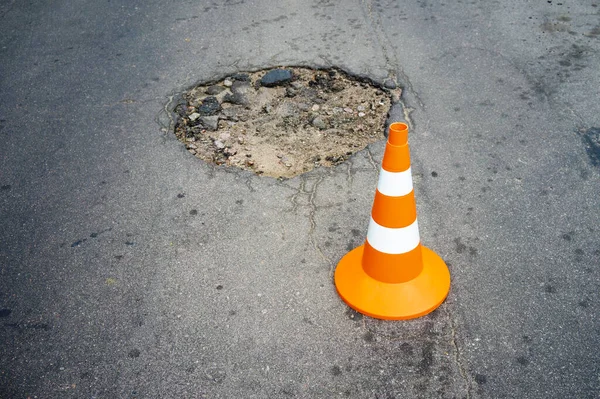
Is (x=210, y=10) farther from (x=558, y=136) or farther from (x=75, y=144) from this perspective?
(x=558, y=136)

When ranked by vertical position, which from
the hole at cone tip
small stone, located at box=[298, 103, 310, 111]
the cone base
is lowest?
small stone, located at box=[298, 103, 310, 111]

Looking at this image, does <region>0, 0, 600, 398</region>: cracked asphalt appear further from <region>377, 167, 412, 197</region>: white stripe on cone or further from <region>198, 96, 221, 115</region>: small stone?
<region>377, 167, 412, 197</region>: white stripe on cone

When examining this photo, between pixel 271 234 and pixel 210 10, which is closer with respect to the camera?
pixel 271 234

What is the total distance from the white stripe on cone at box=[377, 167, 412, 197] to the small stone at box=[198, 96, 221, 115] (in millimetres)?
2257

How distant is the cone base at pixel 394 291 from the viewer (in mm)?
2529

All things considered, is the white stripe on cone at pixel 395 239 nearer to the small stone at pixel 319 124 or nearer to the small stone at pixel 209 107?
the small stone at pixel 319 124

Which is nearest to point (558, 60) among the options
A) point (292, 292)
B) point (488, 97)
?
point (488, 97)

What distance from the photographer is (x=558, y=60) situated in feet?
15.5

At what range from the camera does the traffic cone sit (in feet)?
8.06

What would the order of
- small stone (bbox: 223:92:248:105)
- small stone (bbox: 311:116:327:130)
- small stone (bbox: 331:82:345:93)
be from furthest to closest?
small stone (bbox: 331:82:345:93)
small stone (bbox: 223:92:248:105)
small stone (bbox: 311:116:327:130)

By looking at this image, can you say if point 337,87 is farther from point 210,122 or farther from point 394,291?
point 394,291

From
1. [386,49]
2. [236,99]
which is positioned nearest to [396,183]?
[236,99]

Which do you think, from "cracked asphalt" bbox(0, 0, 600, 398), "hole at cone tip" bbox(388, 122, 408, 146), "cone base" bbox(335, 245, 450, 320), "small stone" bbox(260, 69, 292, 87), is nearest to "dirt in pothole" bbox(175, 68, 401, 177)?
"small stone" bbox(260, 69, 292, 87)

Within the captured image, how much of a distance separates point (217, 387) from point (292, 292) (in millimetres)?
674
